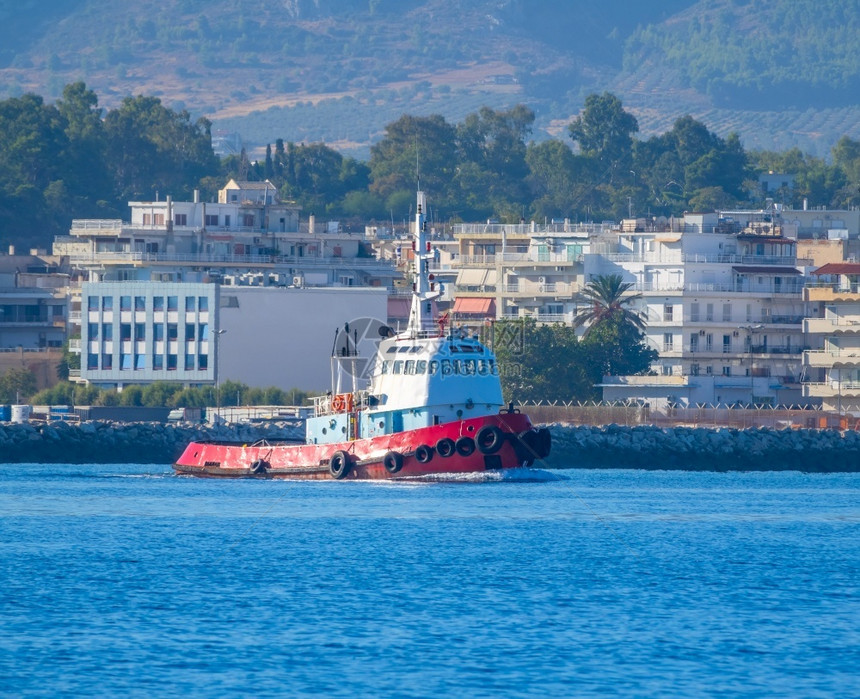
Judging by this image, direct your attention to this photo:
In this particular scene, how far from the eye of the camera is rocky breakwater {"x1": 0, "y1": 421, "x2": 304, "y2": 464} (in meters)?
103

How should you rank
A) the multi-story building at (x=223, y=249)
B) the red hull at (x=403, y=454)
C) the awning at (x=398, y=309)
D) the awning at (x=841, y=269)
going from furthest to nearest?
the awning at (x=398, y=309), the multi-story building at (x=223, y=249), the awning at (x=841, y=269), the red hull at (x=403, y=454)

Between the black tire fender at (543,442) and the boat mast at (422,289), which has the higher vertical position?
the boat mast at (422,289)

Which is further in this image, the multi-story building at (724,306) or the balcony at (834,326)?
the multi-story building at (724,306)

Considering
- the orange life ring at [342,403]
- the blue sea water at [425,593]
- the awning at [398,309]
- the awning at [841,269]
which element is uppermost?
the awning at [841,269]

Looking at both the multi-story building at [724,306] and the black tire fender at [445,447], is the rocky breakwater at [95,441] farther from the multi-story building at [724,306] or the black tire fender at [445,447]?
the multi-story building at [724,306]

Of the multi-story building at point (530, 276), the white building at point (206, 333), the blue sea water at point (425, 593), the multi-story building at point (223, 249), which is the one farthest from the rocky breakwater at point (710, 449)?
the multi-story building at point (223, 249)

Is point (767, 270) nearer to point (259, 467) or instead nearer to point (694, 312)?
point (694, 312)

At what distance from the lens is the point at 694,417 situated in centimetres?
11506

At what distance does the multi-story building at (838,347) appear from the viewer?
11838 cm

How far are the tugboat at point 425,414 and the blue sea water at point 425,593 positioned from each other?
123 cm

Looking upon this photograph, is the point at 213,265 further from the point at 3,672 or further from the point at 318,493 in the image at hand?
the point at 3,672

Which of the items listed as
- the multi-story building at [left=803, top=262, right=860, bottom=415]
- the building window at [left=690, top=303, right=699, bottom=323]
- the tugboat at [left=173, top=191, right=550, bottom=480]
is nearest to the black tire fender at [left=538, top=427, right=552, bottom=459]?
the tugboat at [left=173, top=191, right=550, bottom=480]

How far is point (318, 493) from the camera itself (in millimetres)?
77438

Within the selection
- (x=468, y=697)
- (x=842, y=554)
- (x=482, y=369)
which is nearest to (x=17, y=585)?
(x=468, y=697)
